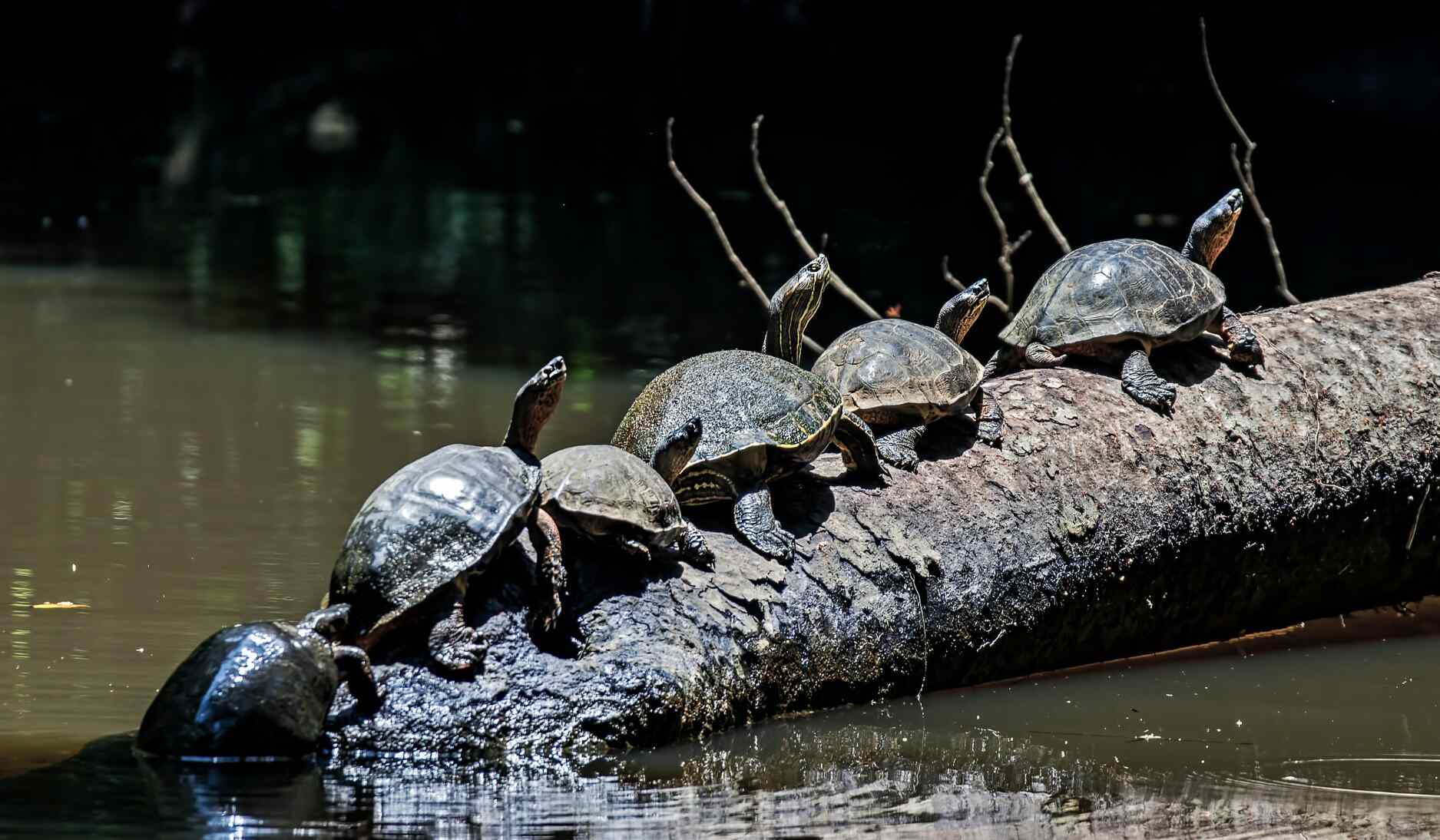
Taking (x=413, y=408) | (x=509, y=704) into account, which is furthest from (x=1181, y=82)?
(x=509, y=704)

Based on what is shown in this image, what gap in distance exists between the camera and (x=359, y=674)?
3.94 meters

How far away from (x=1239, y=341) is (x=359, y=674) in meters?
3.18

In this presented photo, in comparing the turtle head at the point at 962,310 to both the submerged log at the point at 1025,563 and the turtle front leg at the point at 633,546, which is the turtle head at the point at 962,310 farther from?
the turtle front leg at the point at 633,546

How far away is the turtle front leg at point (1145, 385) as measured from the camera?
5.41 m

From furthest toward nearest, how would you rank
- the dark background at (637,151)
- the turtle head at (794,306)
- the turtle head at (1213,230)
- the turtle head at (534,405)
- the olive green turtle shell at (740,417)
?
the dark background at (637,151), the turtle head at (1213,230), the turtle head at (794,306), the olive green turtle shell at (740,417), the turtle head at (534,405)

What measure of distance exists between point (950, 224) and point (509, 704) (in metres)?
10.9

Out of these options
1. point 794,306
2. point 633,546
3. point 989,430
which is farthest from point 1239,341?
point 633,546

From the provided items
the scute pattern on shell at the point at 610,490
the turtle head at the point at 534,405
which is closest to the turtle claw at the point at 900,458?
the scute pattern on shell at the point at 610,490

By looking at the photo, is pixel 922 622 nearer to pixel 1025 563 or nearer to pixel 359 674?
pixel 1025 563

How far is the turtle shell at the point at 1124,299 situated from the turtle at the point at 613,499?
69.8 inches

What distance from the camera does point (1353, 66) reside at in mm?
21984

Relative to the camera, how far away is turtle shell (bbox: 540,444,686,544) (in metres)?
4.16

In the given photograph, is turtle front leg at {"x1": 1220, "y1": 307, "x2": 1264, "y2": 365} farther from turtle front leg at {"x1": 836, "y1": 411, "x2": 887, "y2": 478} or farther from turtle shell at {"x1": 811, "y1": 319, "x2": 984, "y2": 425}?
turtle front leg at {"x1": 836, "y1": 411, "x2": 887, "y2": 478}

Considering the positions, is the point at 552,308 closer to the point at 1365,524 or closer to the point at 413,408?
the point at 413,408
